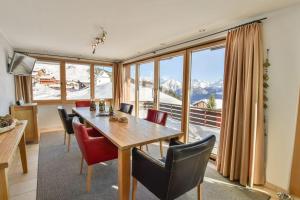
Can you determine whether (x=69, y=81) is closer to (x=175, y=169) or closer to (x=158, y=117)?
(x=158, y=117)

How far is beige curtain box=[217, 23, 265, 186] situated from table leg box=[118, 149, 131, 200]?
1557mm

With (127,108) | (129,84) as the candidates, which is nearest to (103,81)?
(129,84)

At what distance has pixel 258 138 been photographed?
2.14 m

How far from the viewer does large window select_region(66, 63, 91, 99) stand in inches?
202

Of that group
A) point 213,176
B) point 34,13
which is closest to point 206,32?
point 213,176

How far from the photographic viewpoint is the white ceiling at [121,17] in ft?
6.23

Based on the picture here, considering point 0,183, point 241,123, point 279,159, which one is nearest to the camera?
point 0,183

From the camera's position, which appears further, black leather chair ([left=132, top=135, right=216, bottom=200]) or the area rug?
the area rug

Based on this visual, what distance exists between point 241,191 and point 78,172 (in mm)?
2300

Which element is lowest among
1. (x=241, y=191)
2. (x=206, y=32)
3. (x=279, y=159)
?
(x=241, y=191)

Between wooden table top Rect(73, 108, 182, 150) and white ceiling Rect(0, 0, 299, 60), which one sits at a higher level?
white ceiling Rect(0, 0, 299, 60)

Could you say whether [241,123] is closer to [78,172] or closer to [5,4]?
[78,172]

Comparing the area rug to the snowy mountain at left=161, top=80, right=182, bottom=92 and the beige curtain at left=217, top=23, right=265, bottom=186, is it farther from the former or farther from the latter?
the snowy mountain at left=161, top=80, right=182, bottom=92

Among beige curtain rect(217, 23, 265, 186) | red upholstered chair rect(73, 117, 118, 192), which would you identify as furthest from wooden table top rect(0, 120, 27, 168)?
beige curtain rect(217, 23, 265, 186)
